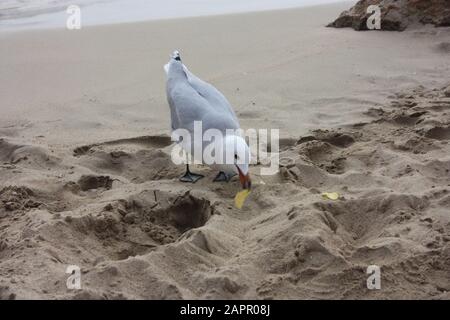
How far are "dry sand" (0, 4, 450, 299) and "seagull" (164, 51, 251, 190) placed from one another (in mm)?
185

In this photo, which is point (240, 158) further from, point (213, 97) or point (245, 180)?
point (213, 97)

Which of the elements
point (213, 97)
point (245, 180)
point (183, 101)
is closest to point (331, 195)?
point (245, 180)

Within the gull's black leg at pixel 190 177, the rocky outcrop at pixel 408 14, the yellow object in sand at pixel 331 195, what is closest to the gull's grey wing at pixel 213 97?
the gull's black leg at pixel 190 177

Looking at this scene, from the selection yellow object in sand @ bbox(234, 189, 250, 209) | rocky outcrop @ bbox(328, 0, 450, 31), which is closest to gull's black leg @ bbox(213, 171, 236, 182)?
yellow object in sand @ bbox(234, 189, 250, 209)

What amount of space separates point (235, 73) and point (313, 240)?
3.38m

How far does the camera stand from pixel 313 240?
2.72 meters

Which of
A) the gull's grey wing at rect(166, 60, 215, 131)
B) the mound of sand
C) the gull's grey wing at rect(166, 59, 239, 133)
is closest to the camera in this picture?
Answer: the mound of sand

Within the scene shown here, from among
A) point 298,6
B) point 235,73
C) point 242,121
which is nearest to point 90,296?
point 242,121

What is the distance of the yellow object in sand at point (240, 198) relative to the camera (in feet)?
10.8

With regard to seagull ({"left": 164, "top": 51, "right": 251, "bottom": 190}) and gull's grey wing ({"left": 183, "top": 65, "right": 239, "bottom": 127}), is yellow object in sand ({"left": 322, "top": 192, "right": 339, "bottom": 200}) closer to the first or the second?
seagull ({"left": 164, "top": 51, "right": 251, "bottom": 190})

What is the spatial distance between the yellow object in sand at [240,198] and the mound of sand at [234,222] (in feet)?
0.16

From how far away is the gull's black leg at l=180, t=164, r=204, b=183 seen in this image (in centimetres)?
370

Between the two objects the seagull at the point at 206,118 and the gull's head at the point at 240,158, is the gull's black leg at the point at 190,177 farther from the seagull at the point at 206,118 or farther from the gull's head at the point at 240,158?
the gull's head at the point at 240,158
